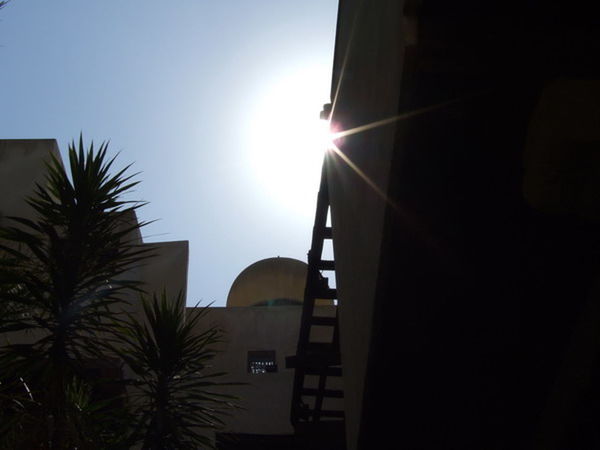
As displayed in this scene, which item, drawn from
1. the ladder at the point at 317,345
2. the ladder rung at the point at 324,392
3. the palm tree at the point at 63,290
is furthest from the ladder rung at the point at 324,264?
A: the palm tree at the point at 63,290

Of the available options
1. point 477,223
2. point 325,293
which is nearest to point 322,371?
point 325,293

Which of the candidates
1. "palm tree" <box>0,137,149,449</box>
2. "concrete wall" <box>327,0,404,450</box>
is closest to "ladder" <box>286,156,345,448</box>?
"concrete wall" <box>327,0,404,450</box>

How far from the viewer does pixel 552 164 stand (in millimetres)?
1771

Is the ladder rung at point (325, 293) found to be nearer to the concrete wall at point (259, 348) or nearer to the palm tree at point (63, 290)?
the palm tree at point (63, 290)

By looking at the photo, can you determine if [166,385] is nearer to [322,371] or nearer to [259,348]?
[322,371]

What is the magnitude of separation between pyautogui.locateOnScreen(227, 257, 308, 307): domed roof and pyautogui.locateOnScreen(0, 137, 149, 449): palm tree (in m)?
9.04

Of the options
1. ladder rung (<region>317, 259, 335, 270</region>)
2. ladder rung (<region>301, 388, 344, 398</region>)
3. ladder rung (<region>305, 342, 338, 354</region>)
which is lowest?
ladder rung (<region>301, 388, 344, 398</region>)

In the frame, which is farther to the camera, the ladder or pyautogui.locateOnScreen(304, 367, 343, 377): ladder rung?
pyautogui.locateOnScreen(304, 367, 343, 377): ladder rung

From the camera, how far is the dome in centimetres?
1383

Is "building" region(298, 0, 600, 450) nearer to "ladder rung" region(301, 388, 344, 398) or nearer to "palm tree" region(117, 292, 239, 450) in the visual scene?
"palm tree" region(117, 292, 239, 450)

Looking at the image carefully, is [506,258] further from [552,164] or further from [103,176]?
[103,176]

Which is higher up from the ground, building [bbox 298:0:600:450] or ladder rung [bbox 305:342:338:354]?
building [bbox 298:0:600:450]

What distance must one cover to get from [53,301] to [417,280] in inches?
120

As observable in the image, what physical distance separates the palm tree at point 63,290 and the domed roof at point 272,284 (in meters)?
9.04
